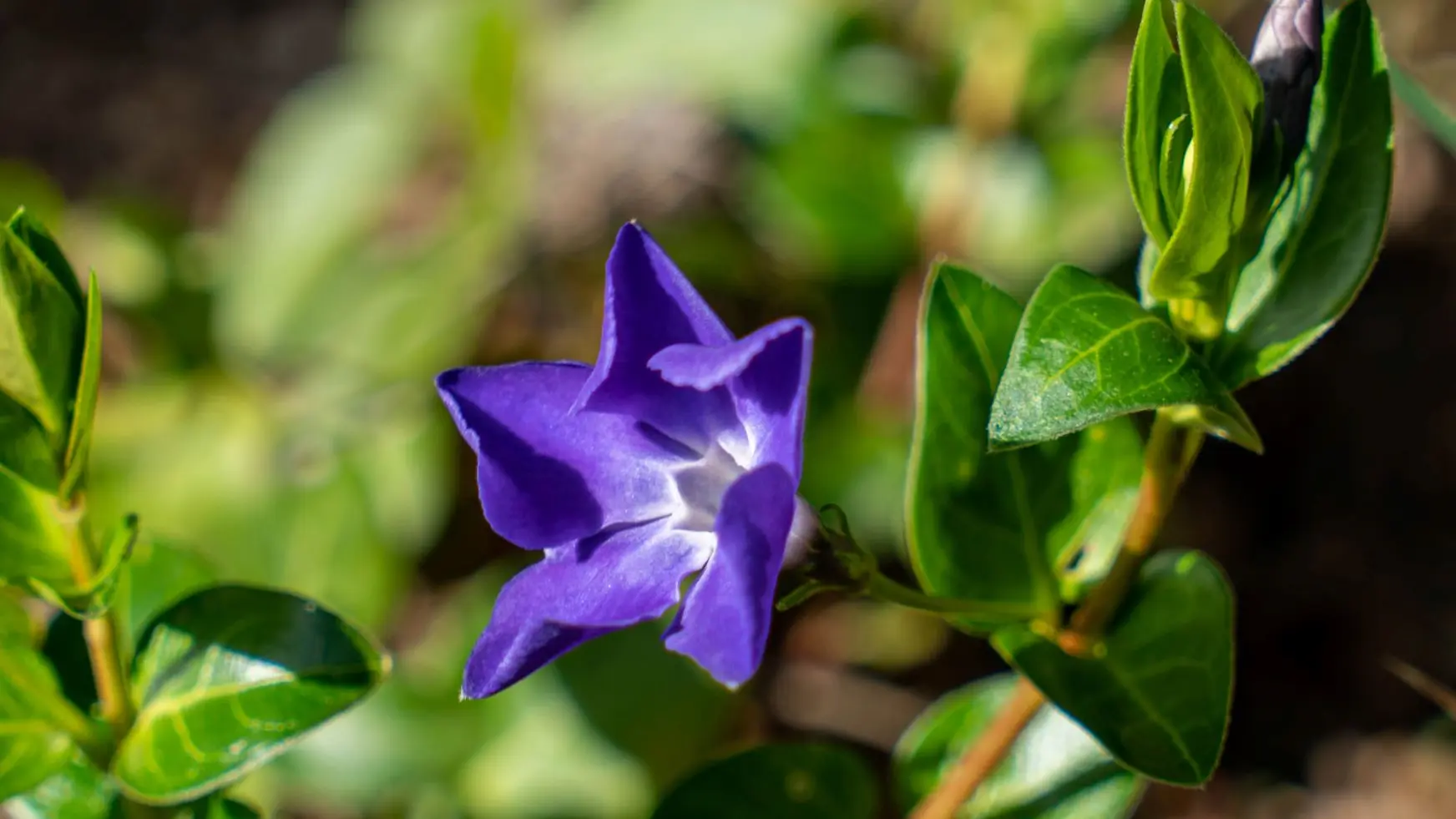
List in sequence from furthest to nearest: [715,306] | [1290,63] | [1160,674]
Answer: [715,306], [1160,674], [1290,63]

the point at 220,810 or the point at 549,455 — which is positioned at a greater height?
the point at 549,455

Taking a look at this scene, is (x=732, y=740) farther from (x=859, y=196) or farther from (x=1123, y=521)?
(x=1123, y=521)

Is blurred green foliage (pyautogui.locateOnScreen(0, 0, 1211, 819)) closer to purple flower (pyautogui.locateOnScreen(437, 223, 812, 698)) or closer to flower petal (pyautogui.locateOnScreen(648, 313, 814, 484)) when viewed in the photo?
purple flower (pyautogui.locateOnScreen(437, 223, 812, 698))

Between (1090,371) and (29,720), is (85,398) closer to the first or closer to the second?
(29,720)

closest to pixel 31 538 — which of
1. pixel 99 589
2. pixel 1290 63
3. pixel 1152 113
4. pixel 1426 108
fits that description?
pixel 99 589

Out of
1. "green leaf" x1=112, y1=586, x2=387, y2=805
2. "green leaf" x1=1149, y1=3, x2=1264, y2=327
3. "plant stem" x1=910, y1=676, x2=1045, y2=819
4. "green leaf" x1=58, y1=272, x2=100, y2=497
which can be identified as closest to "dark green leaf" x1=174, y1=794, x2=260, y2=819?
"green leaf" x1=112, y1=586, x2=387, y2=805

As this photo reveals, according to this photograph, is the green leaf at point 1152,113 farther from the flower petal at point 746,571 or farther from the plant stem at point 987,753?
the plant stem at point 987,753

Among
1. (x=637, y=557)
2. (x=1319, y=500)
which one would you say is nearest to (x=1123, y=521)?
(x=637, y=557)
